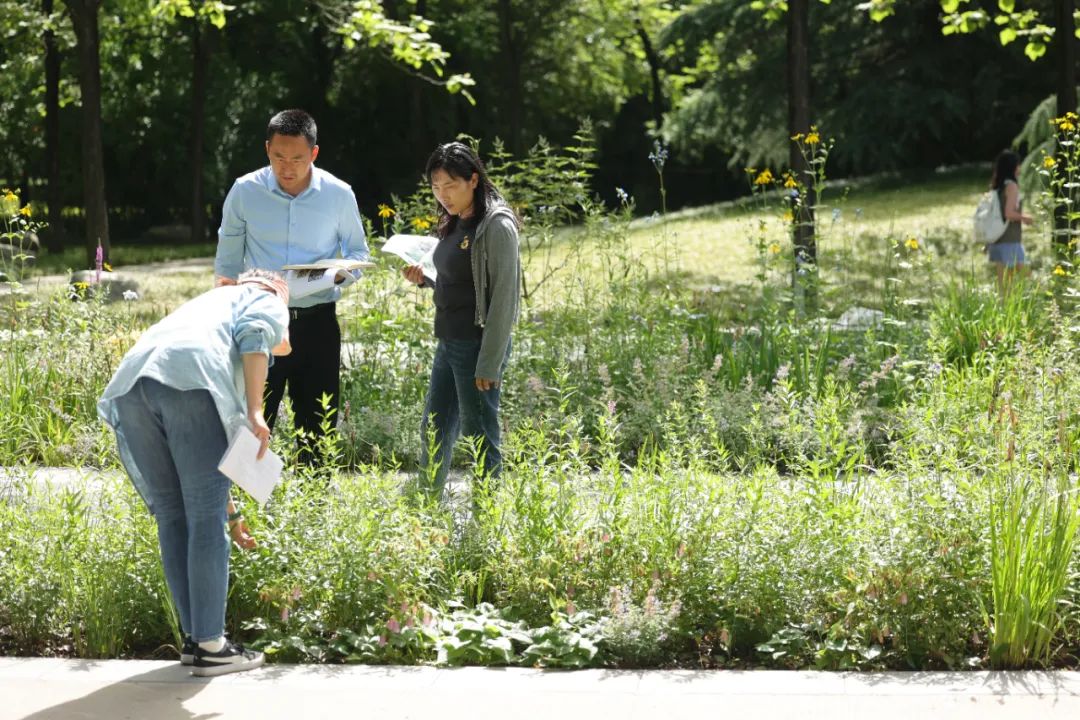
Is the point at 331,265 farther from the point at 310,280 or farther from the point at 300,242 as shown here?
the point at 300,242

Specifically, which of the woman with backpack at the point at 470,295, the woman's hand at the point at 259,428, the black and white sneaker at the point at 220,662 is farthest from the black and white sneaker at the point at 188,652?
the woman with backpack at the point at 470,295

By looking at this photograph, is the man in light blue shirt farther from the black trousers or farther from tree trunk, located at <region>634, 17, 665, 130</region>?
tree trunk, located at <region>634, 17, 665, 130</region>

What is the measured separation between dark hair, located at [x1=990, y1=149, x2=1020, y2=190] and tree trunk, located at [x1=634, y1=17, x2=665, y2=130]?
2704cm

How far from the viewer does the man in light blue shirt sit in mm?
5801

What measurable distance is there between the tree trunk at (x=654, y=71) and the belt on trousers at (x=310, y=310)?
32456 mm

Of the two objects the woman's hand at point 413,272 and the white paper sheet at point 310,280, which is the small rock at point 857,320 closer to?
the woman's hand at point 413,272

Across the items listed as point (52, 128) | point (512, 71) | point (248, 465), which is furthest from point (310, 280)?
point (512, 71)

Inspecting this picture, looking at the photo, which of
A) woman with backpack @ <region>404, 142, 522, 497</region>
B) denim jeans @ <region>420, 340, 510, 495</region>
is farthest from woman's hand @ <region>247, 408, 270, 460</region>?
denim jeans @ <region>420, 340, 510, 495</region>

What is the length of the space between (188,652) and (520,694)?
1.13 metres

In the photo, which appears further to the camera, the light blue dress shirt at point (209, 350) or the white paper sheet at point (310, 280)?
the white paper sheet at point (310, 280)

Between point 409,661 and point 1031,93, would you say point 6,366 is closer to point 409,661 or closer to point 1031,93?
point 409,661

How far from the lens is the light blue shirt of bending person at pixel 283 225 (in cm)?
580

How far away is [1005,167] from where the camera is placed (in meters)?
10.8

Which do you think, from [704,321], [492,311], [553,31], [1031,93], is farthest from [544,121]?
[492,311]
